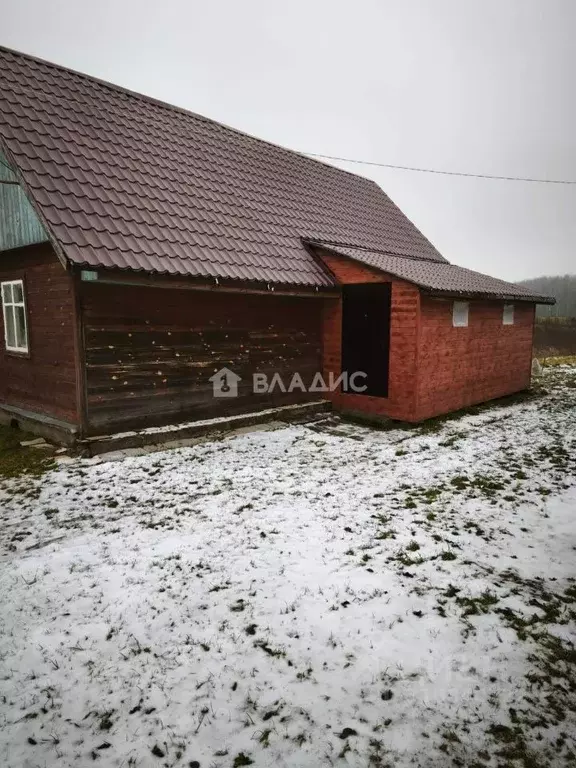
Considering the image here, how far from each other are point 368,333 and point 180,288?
4.12 metres

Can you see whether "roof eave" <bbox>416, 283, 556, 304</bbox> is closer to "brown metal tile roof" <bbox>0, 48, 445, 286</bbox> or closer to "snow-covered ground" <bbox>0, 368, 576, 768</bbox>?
"brown metal tile roof" <bbox>0, 48, 445, 286</bbox>

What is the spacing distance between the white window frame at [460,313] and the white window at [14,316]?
8.58 m

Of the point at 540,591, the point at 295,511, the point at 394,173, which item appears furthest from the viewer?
the point at 394,173

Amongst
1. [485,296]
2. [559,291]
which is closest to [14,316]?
[485,296]

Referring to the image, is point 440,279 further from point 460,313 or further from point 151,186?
point 151,186

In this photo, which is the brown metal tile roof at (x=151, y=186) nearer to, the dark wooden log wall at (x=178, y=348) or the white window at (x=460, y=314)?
the dark wooden log wall at (x=178, y=348)

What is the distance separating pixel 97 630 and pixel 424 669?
2.25 meters

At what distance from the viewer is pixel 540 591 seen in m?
3.61

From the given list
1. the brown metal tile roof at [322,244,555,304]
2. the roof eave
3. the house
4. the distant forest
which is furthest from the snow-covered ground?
the distant forest

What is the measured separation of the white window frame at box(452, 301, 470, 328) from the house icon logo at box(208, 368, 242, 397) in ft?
16.0

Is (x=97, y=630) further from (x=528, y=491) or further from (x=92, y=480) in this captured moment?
→ (x=528, y=491)

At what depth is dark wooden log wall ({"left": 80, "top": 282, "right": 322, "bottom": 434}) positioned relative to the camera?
7062mm

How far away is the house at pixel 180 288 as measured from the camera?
6926 mm

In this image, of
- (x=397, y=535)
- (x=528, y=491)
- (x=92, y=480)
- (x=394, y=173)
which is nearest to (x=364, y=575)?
(x=397, y=535)
